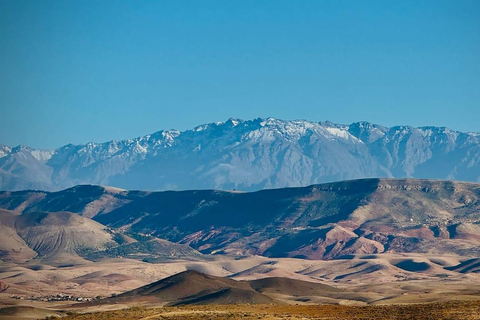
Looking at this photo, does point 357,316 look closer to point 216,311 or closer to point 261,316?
point 261,316

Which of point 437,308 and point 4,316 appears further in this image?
point 4,316

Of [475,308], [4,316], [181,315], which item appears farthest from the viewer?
[4,316]

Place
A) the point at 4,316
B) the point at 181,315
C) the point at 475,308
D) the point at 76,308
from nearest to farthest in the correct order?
1. the point at 475,308
2. the point at 181,315
3. the point at 4,316
4. the point at 76,308

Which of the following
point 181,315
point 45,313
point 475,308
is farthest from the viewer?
point 45,313

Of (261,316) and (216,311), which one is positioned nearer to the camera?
(261,316)

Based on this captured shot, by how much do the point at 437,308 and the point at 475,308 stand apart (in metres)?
5.17

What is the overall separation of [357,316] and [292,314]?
9.57 m

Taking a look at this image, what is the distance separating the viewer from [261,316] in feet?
397

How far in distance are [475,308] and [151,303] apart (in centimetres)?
9374

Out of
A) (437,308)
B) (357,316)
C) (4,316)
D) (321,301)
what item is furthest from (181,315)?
(321,301)

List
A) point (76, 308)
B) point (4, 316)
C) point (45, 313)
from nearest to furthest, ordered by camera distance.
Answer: point (4, 316), point (45, 313), point (76, 308)

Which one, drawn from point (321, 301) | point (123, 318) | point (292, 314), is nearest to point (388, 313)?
point (292, 314)

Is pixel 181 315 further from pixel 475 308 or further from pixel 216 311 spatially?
pixel 475 308

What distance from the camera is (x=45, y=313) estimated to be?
18112 centimetres
